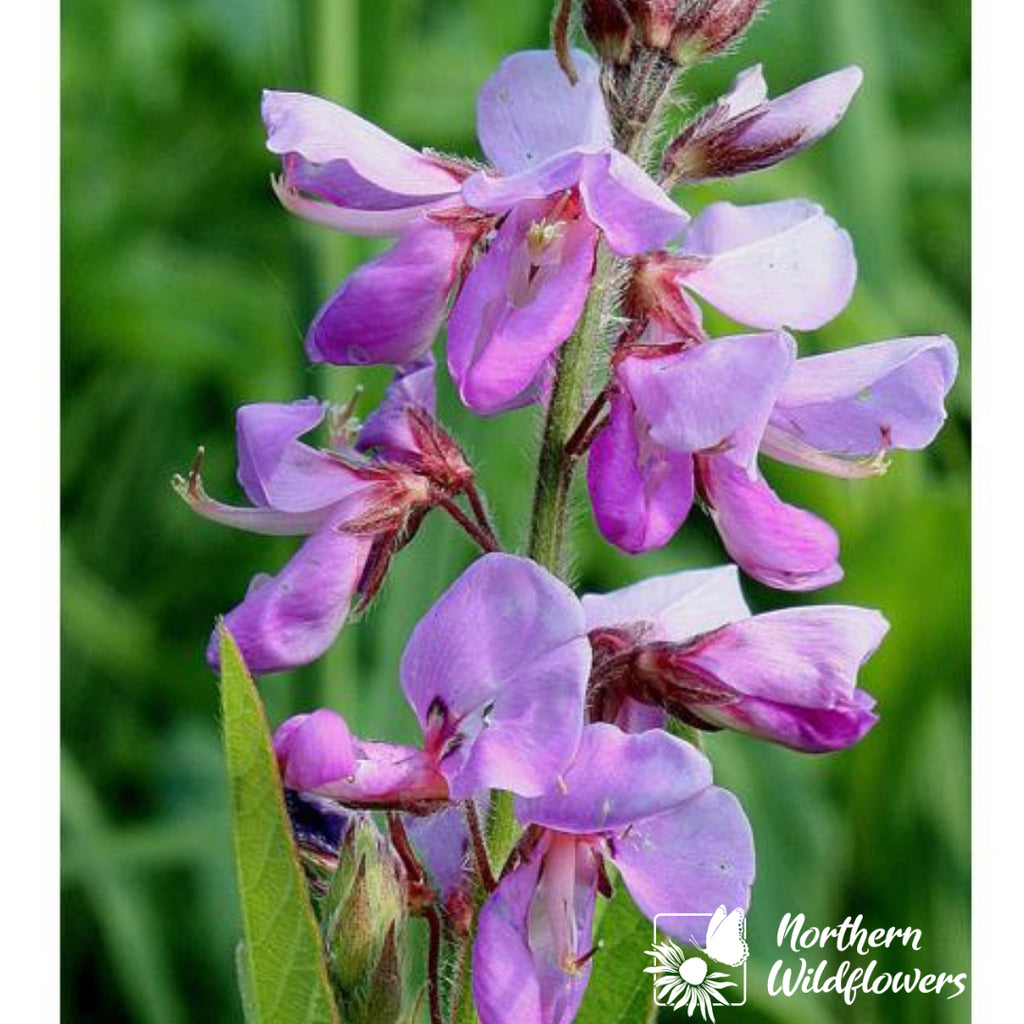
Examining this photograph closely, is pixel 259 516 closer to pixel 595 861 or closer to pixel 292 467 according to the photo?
pixel 292 467

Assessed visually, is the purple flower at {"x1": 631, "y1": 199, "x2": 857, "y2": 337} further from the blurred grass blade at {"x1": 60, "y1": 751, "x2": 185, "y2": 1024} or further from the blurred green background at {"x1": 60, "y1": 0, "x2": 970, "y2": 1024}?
the blurred grass blade at {"x1": 60, "y1": 751, "x2": 185, "y2": 1024}

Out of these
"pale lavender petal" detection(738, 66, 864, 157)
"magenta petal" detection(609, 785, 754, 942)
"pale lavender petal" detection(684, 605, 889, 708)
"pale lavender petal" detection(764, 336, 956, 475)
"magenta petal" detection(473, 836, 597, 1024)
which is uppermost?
"pale lavender petal" detection(738, 66, 864, 157)

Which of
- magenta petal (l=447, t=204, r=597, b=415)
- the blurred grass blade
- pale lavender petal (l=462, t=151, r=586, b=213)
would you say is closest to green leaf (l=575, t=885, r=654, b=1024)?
magenta petal (l=447, t=204, r=597, b=415)

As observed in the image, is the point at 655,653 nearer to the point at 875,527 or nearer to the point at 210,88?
the point at 875,527

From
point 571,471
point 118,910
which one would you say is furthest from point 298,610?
point 118,910

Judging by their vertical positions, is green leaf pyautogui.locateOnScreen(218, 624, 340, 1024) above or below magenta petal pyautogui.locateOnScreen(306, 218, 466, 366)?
below
